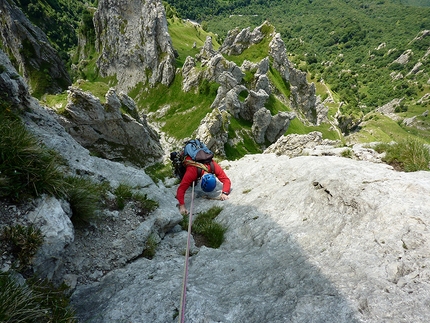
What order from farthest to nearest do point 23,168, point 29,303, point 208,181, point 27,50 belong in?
point 27,50 < point 208,181 < point 23,168 < point 29,303

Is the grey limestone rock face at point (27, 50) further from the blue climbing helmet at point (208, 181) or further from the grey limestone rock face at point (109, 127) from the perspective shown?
the blue climbing helmet at point (208, 181)

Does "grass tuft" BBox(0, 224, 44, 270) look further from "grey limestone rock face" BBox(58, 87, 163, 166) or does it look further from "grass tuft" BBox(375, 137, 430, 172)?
"grey limestone rock face" BBox(58, 87, 163, 166)

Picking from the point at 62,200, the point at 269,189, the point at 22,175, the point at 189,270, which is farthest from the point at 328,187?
the point at 22,175

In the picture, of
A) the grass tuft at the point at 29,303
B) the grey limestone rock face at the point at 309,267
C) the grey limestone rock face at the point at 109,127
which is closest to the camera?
the grass tuft at the point at 29,303

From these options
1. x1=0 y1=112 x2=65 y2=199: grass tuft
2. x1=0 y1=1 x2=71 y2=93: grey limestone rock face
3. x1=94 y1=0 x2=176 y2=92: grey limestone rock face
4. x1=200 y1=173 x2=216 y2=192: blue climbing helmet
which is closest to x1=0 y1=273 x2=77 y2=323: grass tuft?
x1=0 y1=112 x2=65 y2=199: grass tuft

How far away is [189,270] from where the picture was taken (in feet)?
22.5

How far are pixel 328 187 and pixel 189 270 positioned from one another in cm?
594

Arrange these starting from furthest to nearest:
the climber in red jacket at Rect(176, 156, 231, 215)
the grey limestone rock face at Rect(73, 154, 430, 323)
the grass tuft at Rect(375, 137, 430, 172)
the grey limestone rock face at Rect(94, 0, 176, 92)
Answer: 1. the grey limestone rock face at Rect(94, 0, 176, 92)
2. the climber in red jacket at Rect(176, 156, 231, 215)
3. the grass tuft at Rect(375, 137, 430, 172)
4. the grey limestone rock face at Rect(73, 154, 430, 323)

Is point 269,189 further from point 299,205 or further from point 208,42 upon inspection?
point 208,42

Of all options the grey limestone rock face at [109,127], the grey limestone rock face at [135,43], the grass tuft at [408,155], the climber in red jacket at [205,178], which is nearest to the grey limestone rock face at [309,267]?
the grass tuft at [408,155]

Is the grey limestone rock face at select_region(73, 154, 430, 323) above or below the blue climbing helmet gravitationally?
above

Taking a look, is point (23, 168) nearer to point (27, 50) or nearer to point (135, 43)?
point (27, 50)

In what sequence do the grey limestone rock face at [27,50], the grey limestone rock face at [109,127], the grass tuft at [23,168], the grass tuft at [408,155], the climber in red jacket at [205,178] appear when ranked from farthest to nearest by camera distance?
the grey limestone rock face at [27,50] → the grey limestone rock face at [109,127] → the climber in red jacket at [205,178] → the grass tuft at [408,155] → the grass tuft at [23,168]

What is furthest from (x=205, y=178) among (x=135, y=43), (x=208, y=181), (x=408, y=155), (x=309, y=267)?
(x=135, y=43)
